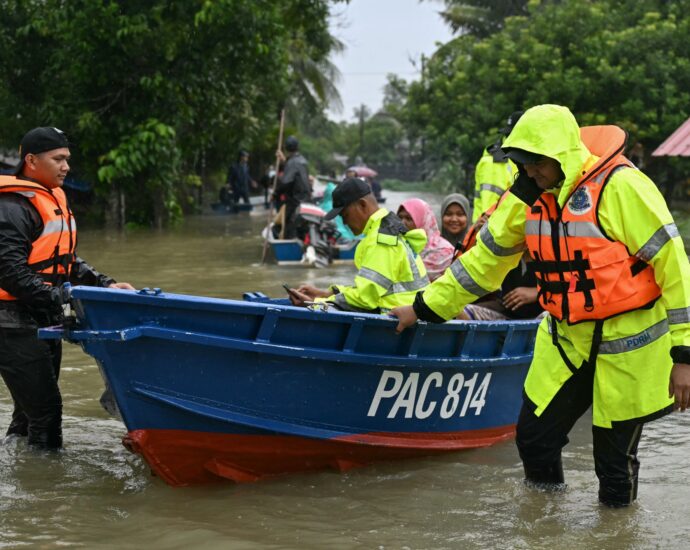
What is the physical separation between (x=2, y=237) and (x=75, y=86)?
52.9 ft

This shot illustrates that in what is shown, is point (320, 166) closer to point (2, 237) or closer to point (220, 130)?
point (220, 130)

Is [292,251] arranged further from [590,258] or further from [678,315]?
[678,315]

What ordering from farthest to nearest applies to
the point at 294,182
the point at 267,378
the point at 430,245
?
the point at 294,182 → the point at 430,245 → the point at 267,378

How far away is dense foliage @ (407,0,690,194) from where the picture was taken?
2225cm

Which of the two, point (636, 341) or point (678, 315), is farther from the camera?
point (636, 341)

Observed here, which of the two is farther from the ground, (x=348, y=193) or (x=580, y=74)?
(x=580, y=74)

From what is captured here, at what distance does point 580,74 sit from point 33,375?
18.5 m

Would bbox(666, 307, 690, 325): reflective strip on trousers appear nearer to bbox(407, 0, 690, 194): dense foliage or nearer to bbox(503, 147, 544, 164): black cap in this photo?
bbox(503, 147, 544, 164): black cap

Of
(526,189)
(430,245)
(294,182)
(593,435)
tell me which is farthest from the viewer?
(294,182)

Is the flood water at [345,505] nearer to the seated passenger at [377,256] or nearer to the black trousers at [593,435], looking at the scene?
the black trousers at [593,435]

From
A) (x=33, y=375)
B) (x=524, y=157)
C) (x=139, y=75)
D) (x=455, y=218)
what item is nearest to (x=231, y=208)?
(x=139, y=75)

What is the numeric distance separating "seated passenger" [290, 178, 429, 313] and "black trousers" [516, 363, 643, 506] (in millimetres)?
1284

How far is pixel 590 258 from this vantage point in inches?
189

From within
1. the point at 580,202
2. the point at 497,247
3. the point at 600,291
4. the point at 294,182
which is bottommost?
the point at 294,182
